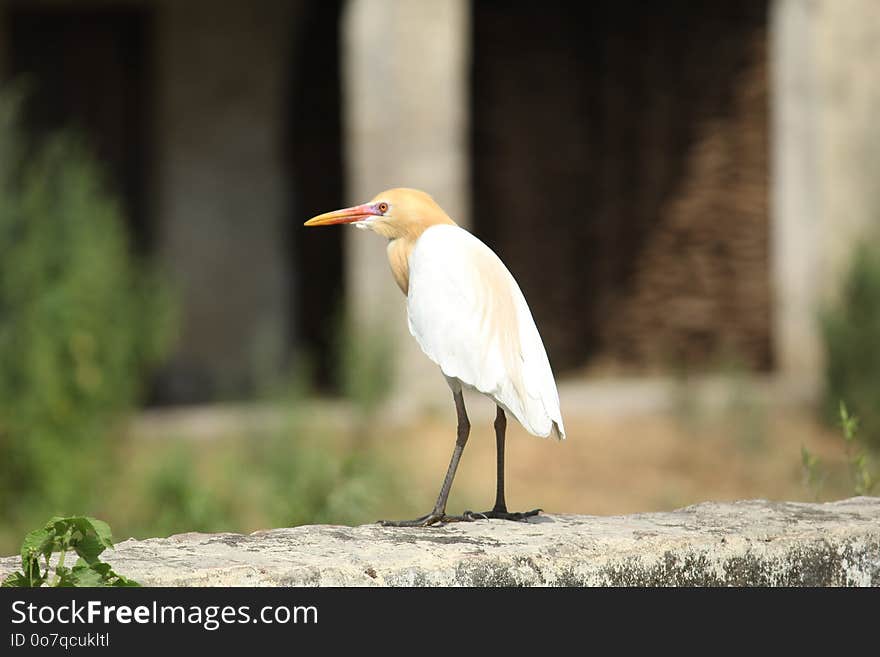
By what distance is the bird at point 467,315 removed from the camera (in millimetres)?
2969

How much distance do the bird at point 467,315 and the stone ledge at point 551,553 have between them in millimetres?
226

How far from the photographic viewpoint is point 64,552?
2.57 metres

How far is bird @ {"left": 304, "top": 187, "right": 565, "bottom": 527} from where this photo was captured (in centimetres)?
297

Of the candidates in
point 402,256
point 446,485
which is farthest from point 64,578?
point 402,256

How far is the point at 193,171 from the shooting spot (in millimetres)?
9266

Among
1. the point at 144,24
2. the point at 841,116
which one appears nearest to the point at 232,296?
the point at 144,24

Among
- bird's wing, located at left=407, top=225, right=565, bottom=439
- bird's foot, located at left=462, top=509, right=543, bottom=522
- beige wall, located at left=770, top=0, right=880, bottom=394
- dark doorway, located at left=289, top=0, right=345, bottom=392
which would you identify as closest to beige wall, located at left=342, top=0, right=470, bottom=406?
dark doorway, located at left=289, top=0, right=345, bottom=392

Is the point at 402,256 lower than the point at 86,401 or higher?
higher

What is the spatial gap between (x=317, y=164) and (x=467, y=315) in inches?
264

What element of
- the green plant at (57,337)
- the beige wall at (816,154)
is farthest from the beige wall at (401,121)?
the beige wall at (816,154)

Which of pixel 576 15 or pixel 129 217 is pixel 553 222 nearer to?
pixel 576 15

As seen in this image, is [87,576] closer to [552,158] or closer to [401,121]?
[401,121]

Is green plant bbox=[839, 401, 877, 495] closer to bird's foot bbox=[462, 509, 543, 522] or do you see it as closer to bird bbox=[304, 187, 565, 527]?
bird's foot bbox=[462, 509, 543, 522]

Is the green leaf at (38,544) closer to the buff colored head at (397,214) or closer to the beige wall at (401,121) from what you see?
the buff colored head at (397,214)
